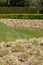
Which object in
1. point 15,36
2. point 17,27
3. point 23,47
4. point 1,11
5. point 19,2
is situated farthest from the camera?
point 19,2

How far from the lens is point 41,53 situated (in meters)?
7.79

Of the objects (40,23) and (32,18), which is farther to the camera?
(32,18)

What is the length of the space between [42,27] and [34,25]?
0.90 meters

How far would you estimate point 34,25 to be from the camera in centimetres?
2920

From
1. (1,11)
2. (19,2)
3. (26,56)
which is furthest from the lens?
(19,2)

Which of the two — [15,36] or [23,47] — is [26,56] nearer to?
[23,47]

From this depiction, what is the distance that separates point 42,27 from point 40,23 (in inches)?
37.5

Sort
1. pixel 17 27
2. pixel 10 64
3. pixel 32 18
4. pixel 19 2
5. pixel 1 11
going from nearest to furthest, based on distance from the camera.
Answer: pixel 10 64, pixel 17 27, pixel 32 18, pixel 1 11, pixel 19 2

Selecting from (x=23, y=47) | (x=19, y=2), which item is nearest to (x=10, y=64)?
(x=23, y=47)

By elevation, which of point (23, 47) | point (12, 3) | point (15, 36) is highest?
point (23, 47)

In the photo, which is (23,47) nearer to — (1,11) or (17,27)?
(17,27)

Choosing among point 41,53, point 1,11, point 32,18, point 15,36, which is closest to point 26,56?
point 41,53

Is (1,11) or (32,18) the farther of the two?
(1,11)

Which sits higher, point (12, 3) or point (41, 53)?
point (41, 53)
